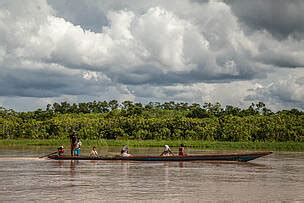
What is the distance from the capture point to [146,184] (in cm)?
2053

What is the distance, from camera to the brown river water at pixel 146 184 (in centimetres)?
1703

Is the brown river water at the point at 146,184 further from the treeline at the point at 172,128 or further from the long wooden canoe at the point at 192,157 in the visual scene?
the treeline at the point at 172,128

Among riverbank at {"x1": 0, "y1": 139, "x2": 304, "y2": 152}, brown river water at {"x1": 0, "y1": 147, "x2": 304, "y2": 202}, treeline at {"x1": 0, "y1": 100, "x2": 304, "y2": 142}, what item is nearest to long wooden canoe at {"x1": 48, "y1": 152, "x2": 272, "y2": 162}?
brown river water at {"x1": 0, "y1": 147, "x2": 304, "y2": 202}

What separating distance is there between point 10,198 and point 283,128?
52.0m

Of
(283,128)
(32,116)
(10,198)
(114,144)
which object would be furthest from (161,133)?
(10,198)

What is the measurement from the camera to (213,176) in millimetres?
24062

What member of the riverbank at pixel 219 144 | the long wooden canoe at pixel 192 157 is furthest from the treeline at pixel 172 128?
the long wooden canoe at pixel 192 157

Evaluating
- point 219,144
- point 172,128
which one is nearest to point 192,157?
point 219,144

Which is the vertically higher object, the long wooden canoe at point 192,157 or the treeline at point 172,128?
the treeline at point 172,128

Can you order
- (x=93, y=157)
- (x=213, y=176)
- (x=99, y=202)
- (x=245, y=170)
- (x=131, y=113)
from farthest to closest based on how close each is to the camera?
(x=131, y=113) < (x=93, y=157) < (x=245, y=170) < (x=213, y=176) < (x=99, y=202)

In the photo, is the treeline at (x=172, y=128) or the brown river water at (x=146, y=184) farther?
the treeline at (x=172, y=128)

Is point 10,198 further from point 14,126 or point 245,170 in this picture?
point 14,126

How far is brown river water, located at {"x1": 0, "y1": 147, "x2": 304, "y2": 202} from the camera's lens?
671 inches

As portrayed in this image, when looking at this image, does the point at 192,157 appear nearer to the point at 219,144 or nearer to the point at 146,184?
the point at 146,184
